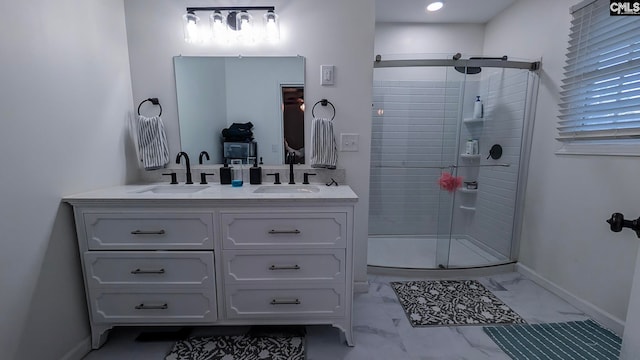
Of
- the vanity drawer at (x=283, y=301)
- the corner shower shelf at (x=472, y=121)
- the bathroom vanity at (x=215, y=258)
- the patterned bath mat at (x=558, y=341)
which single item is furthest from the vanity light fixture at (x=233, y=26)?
the patterned bath mat at (x=558, y=341)

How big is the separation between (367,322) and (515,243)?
5.38 feet

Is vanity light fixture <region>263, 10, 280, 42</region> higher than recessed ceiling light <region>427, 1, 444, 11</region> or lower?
lower

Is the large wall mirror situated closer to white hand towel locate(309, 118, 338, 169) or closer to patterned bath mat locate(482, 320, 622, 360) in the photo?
white hand towel locate(309, 118, 338, 169)

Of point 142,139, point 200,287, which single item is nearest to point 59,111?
point 142,139

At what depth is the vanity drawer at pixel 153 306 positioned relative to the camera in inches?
51.7

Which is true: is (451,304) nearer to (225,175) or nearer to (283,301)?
(283,301)

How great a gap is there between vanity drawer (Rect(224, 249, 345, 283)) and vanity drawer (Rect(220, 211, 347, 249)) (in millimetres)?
41

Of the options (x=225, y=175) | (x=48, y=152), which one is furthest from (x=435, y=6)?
(x=48, y=152)

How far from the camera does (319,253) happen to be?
1.29 meters

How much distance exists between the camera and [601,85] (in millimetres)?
1557

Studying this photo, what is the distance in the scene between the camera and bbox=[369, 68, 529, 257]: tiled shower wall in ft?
7.61

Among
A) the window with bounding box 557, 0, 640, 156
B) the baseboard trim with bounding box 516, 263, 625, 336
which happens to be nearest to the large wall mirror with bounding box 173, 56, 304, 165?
the window with bounding box 557, 0, 640, 156

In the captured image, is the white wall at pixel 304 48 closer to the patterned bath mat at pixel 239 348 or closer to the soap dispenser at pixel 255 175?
the soap dispenser at pixel 255 175

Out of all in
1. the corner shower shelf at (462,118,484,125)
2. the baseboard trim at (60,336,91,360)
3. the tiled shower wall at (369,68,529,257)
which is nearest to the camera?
the baseboard trim at (60,336,91,360)
